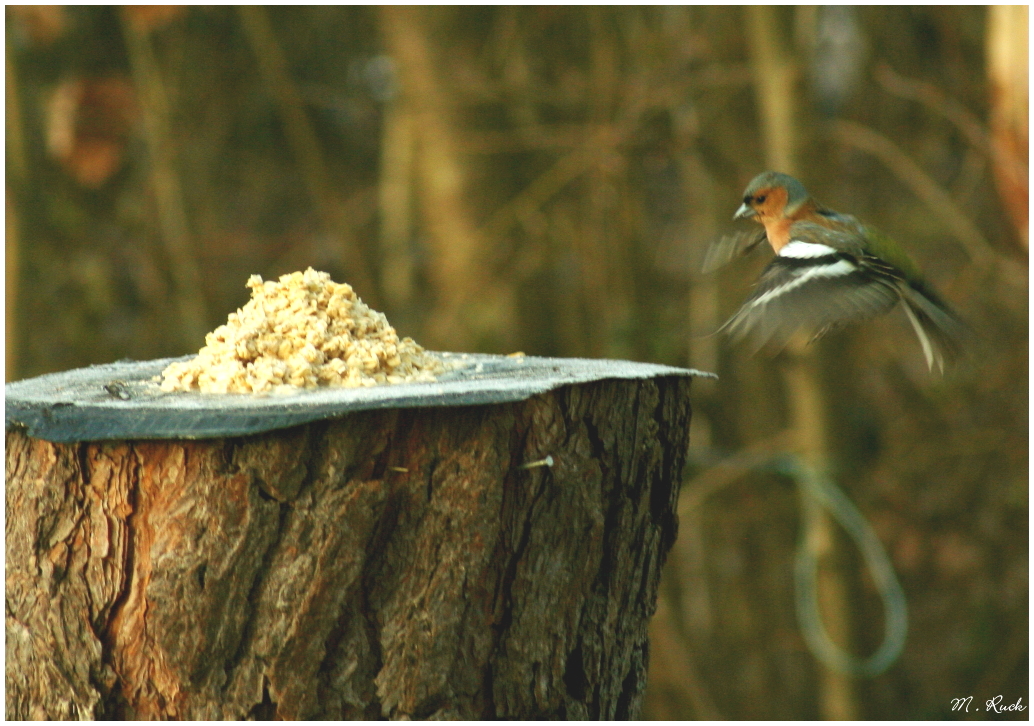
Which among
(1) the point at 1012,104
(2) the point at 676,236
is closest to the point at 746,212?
(1) the point at 1012,104

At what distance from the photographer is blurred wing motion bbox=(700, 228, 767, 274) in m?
3.09

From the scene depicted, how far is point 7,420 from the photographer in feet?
6.20

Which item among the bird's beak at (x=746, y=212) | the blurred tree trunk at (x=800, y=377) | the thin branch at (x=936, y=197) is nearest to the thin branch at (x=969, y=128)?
the thin branch at (x=936, y=197)

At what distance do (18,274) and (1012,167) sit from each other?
13.5 ft

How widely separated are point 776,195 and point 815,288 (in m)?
0.63

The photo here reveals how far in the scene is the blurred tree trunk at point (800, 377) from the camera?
4199mm

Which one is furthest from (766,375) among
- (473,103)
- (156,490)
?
(156,490)

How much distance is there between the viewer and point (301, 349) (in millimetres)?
2062

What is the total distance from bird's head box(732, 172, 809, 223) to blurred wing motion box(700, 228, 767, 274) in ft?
0.32

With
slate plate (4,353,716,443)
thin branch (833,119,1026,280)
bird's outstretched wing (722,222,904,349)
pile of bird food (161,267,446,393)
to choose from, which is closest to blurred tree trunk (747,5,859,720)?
thin branch (833,119,1026,280)

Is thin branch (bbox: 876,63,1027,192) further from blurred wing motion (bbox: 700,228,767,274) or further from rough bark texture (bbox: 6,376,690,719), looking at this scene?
rough bark texture (bbox: 6,376,690,719)

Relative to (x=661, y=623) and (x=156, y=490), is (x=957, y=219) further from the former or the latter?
(x=156, y=490)

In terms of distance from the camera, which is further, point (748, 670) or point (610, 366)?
point (748, 670)

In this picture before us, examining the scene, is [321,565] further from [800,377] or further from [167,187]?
[167,187]
